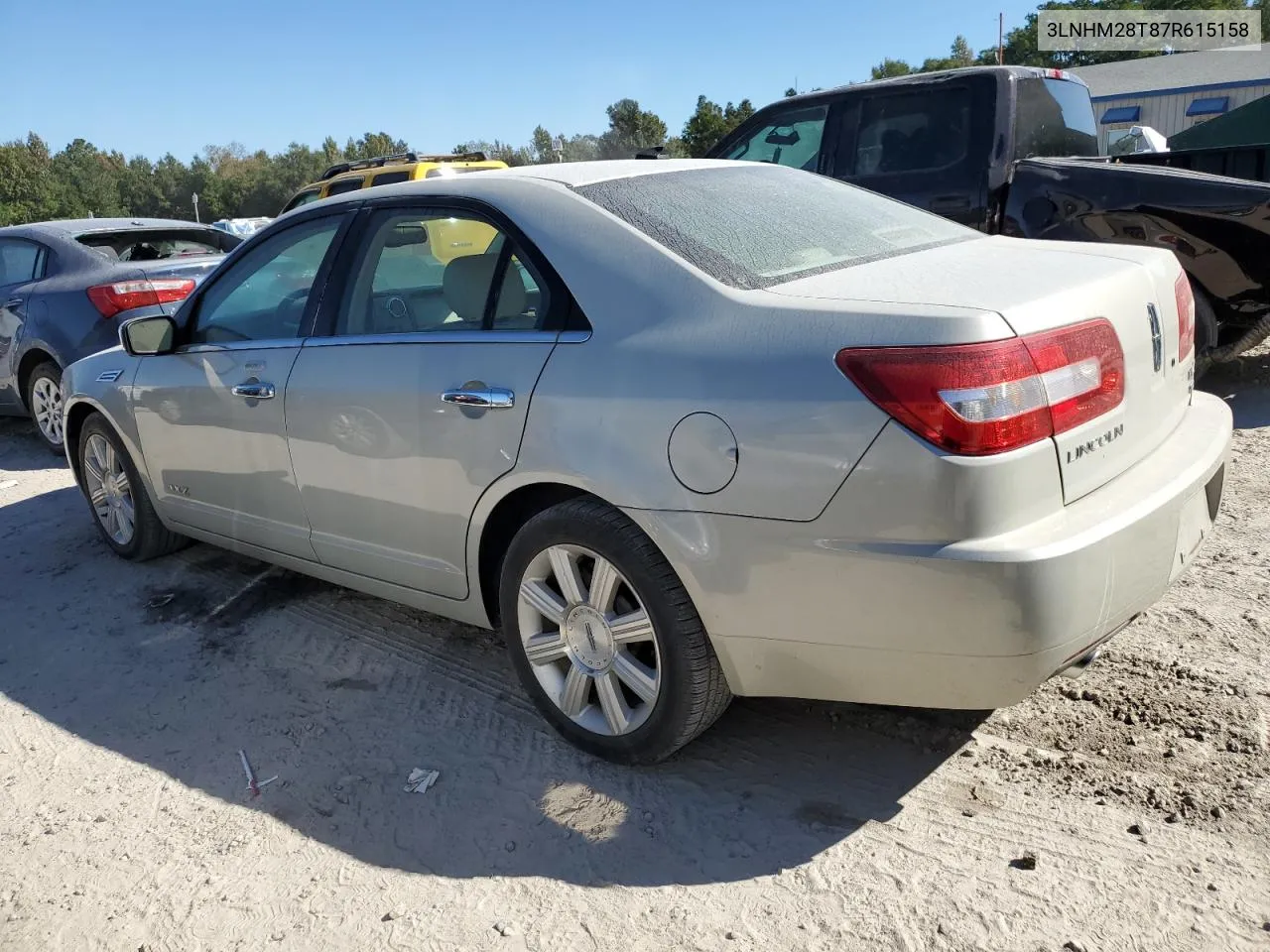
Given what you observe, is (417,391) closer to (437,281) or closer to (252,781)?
(437,281)

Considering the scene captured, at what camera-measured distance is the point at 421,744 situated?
313cm

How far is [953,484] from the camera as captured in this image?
2.12 m

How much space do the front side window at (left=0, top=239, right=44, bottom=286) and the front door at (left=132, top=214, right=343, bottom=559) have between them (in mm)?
3826

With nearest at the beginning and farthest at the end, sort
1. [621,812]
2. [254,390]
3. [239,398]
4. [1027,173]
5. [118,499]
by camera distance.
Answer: [621,812]
[254,390]
[239,398]
[118,499]
[1027,173]

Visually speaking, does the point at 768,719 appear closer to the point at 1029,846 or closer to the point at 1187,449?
the point at 1029,846

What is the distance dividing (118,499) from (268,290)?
1627mm

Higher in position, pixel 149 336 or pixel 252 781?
pixel 149 336

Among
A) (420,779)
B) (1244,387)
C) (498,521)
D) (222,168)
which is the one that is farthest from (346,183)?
(222,168)

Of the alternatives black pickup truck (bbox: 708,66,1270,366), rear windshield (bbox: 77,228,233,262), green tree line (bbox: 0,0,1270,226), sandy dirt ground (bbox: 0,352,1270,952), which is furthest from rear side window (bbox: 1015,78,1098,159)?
green tree line (bbox: 0,0,1270,226)

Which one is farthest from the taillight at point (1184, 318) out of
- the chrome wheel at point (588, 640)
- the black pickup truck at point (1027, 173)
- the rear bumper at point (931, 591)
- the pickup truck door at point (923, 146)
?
the pickup truck door at point (923, 146)

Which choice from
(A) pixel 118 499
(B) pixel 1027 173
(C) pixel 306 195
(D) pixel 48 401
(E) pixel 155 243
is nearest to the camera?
(A) pixel 118 499

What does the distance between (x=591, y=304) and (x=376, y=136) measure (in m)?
99.5

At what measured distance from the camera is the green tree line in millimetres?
55156

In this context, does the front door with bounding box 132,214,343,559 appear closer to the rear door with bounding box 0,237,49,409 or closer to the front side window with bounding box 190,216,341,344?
the front side window with bounding box 190,216,341,344
